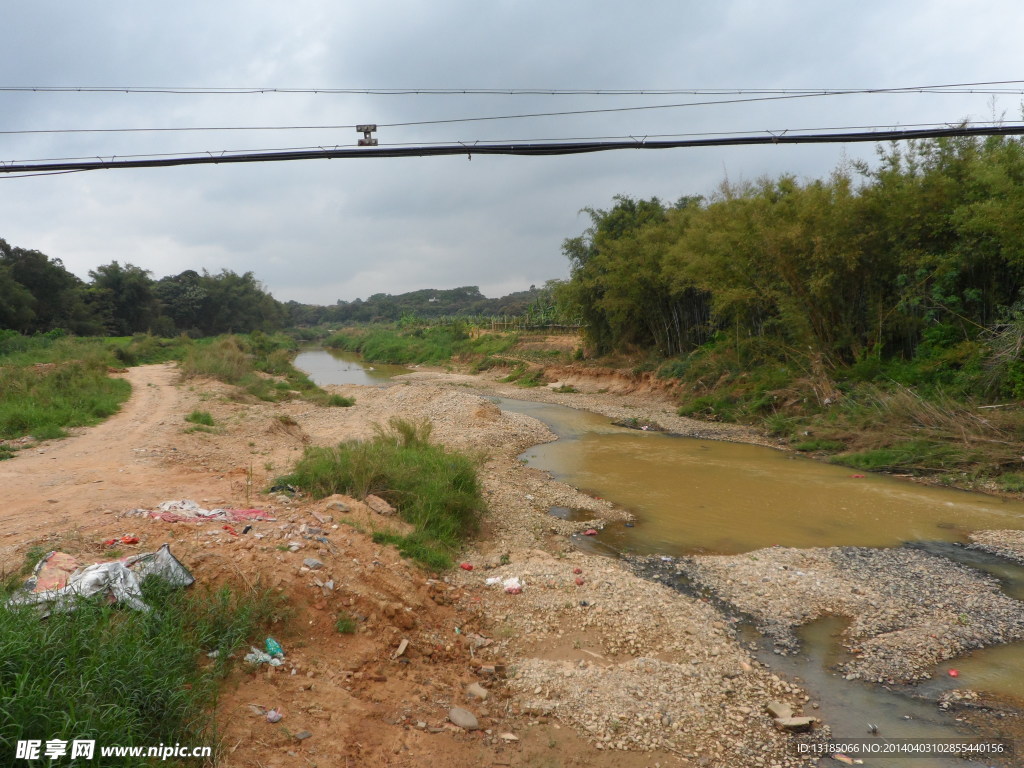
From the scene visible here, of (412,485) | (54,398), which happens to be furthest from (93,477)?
(54,398)

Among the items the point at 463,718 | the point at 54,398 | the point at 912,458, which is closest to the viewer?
the point at 463,718

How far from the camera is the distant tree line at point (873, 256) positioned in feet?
41.0

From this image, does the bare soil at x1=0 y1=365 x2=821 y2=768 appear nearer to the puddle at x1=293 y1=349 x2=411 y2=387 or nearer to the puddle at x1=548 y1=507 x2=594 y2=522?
the puddle at x1=548 y1=507 x2=594 y2=522

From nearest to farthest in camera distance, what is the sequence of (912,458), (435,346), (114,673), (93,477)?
1. (114,673)
2. (93,477)
3. (912,458)
4. (435,346)

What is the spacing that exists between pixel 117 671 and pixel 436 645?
2543 millimetres

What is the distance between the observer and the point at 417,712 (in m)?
4.12

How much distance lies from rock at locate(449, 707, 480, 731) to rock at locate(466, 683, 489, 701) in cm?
25

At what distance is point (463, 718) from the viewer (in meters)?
4.14

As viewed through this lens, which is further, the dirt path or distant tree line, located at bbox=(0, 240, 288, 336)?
distant tree line, located at bbox=(0, 240, 288, 336)

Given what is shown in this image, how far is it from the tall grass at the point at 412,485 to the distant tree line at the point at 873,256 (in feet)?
37.9

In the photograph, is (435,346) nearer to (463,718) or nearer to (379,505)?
(379,505)

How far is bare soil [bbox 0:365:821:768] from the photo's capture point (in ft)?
12.6

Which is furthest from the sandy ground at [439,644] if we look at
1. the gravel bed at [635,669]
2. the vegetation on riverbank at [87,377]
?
the vegetation on riverbank at [87,377]

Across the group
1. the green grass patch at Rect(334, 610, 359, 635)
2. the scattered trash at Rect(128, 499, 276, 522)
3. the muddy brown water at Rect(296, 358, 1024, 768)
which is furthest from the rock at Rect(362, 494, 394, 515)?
the muddy brown water at Rect(296, 358, 1024, 768)
